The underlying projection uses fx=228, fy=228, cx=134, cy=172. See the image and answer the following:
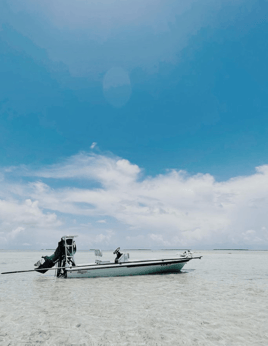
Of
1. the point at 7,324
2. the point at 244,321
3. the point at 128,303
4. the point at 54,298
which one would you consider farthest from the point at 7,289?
the point at 244,321

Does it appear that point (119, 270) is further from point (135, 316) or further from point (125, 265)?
point (135, 316)

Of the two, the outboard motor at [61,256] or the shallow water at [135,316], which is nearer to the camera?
the shallow water at [135,316]

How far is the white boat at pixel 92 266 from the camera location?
21984mm

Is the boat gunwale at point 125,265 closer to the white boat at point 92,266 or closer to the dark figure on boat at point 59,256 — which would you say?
the white boat at point 92,266

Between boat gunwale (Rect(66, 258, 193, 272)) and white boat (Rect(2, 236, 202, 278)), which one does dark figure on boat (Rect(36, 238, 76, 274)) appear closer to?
white boat (Rect(2, 236, 202, 278))

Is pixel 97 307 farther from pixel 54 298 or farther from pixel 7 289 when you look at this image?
pixel 7 289

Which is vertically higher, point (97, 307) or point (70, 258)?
point (70, 258)

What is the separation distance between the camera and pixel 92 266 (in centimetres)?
2242

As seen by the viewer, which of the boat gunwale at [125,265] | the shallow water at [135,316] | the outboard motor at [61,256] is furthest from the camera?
the outboard motor at [61,256]

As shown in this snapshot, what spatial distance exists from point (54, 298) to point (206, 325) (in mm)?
9598

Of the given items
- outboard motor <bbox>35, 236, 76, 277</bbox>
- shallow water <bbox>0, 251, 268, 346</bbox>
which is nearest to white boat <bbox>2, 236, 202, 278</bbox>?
outboard motor <bbox>35, 236, 76, 277</bbox>

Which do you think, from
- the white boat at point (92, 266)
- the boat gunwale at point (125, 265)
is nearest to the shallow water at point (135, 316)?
the boat gunwale at point (125, 265)

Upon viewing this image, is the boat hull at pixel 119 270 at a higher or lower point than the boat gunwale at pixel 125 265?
lower

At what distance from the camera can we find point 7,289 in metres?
17.4
